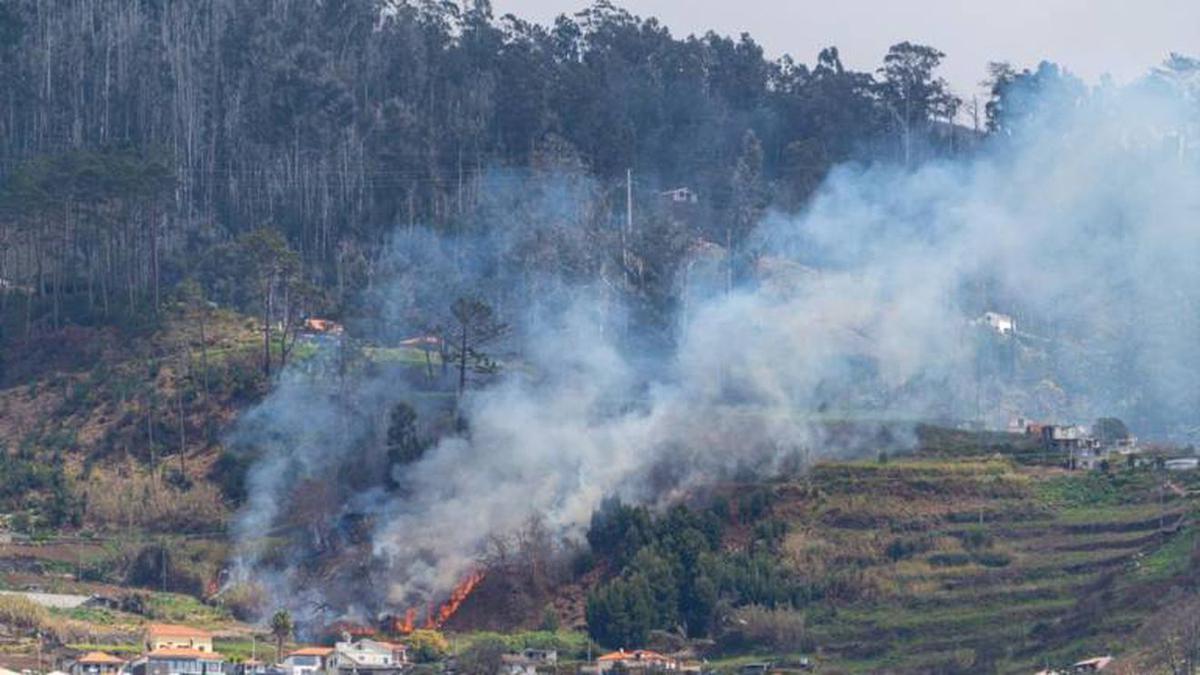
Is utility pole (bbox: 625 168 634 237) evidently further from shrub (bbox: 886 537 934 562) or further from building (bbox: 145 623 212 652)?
building (bbox: 145 623 212 652)

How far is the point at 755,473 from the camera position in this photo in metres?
111

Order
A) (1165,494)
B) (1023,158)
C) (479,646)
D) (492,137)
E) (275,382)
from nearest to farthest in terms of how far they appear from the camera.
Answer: (479,646) → (1165,494) → (275,382) → (1023,158) → (492,137)

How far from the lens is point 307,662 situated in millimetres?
99688

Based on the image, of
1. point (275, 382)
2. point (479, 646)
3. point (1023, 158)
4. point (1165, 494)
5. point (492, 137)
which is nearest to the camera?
point (479, 646)

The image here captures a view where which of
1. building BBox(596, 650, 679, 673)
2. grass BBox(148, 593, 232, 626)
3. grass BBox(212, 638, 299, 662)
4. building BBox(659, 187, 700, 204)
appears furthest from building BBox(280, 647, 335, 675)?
building BBox(659, 187, 700, 204)

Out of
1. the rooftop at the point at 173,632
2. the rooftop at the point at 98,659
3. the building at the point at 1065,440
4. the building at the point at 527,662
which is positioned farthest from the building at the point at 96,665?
the building at the point at 1065,440

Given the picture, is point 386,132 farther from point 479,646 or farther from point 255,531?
point 479,646

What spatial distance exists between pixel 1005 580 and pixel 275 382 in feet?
95.5

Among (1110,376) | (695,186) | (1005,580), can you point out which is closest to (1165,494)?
(1005,580)

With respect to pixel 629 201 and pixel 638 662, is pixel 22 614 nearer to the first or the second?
pixel 638 662

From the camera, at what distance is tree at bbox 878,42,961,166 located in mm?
147750

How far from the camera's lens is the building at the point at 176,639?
100 m

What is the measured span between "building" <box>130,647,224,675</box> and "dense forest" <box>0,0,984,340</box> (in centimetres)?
2594

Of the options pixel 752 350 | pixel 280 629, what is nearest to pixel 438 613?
pixel 280 629
